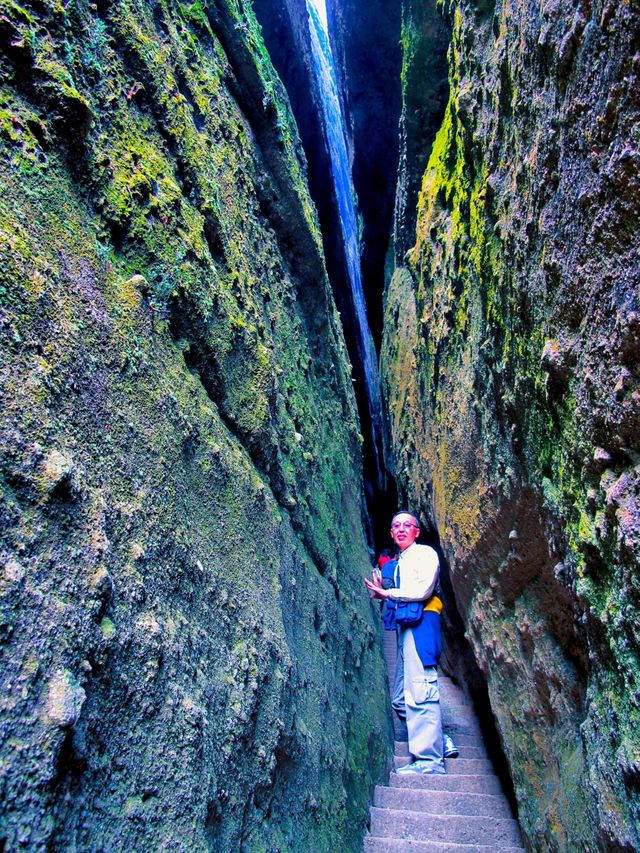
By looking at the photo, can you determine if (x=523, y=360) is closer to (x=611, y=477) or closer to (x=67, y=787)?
(x=611, y=477)

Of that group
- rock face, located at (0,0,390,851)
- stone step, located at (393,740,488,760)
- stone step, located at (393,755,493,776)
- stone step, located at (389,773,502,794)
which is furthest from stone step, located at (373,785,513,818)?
stone step, located at (393,740,488,760)

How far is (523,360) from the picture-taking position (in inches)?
91.5

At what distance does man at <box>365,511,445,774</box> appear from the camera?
14.1ft

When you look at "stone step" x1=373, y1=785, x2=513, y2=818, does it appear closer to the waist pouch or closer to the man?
the man

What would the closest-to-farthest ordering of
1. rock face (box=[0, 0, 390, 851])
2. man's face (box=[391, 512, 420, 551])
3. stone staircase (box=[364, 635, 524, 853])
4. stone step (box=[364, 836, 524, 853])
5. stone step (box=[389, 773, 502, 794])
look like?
1. rock face (box=[0, 0, 390, 851])
2. stone step (box=[364, 836, 524, 853])
3. stone staircase (box=[364, 635, 524, 853])
4. stone step (box=[389, 773, 502, 794])
5. man's face (box=[391, 512, 420, 551])

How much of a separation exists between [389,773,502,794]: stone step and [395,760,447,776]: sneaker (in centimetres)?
8

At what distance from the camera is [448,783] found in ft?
13.3

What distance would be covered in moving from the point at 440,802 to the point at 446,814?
0.16m

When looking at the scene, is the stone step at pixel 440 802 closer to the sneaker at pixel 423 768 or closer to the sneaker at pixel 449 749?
the sneaker at pixel 423 768

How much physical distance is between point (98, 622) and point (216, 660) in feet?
2.04

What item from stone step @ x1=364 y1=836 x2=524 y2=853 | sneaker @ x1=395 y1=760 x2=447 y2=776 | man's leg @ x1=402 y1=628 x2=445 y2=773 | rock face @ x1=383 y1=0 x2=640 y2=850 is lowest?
sneaker @ x1=395 y1=760 x2=447 y2=776

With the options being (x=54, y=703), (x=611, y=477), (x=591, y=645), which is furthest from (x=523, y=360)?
(x=54, y=703)

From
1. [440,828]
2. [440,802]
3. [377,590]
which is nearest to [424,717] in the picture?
[440,802]

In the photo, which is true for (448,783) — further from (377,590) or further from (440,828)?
(377,590)
